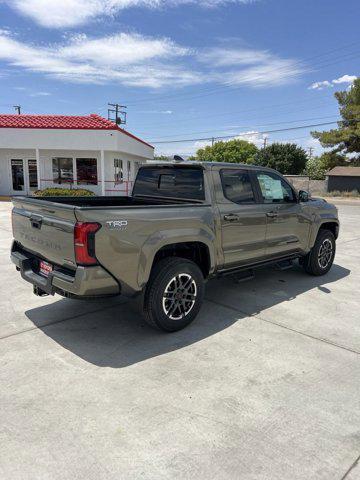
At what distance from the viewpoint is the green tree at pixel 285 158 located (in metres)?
55.6

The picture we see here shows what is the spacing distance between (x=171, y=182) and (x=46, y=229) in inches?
72.7

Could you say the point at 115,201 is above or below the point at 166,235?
above

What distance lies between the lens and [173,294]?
413 cm

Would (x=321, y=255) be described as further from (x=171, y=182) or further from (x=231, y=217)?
(x=171, y=182)

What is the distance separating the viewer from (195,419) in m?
2.78

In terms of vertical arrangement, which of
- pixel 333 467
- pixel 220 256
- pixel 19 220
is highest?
pixel 19 220

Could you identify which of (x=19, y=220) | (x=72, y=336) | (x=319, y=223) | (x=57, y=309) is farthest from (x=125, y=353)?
(x=319, y=223)

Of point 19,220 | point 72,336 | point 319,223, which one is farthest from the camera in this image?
point 319,223

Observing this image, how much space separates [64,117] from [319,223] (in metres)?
19.4

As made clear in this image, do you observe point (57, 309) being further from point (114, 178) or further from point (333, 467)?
point (114, 178)

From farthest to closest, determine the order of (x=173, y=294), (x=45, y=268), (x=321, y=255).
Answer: (x=321, y=255) < (x=173, y=294) < (x=45, y=268)

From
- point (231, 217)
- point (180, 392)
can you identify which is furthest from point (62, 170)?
point (180, 392)

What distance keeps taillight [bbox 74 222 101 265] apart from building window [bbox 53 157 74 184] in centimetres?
1971

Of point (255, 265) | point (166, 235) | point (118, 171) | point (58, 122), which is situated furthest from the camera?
point (118, 171)
